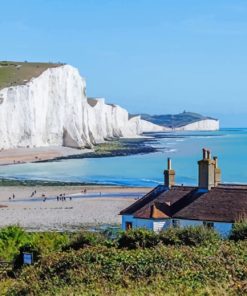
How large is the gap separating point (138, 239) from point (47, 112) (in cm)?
9371

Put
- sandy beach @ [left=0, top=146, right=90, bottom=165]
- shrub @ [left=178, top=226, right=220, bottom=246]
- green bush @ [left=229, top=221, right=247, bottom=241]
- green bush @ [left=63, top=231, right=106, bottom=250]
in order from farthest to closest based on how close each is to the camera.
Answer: sandy beach @ [left=0, top=146, right=90, bottom=165] → green bush @ [left=63, top=231, right=106, bottom=250] → green bush @ [left=229, top=221, right=247, bottom=241] → shrub @ [left=178, top=226, right=220, bottom=246]

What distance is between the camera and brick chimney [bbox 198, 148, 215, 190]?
1911 cm

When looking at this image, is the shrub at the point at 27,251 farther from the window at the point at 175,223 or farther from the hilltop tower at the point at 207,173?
the hilltop tower at the point at 207,173

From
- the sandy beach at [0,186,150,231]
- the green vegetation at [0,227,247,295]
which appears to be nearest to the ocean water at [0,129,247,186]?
the sandy beach at [0,186,150,231]

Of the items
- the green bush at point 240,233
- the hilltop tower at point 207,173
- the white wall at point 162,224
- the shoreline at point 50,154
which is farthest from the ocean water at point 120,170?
the green bush at point 240,233

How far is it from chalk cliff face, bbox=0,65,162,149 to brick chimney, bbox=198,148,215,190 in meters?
75.9

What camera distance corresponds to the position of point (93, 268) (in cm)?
1000

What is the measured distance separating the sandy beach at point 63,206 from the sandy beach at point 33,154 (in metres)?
28.8

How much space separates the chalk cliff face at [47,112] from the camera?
9638cm

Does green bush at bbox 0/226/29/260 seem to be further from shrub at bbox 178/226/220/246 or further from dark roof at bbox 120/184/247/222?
shrub at bbox 178/226/220/246

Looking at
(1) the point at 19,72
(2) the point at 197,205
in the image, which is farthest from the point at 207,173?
(1) the point at 19,72

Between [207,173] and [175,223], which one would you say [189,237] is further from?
[207,173]

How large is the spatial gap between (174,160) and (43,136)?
2020cm

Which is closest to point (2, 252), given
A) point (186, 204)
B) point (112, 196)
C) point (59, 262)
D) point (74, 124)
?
point (186, 204)
